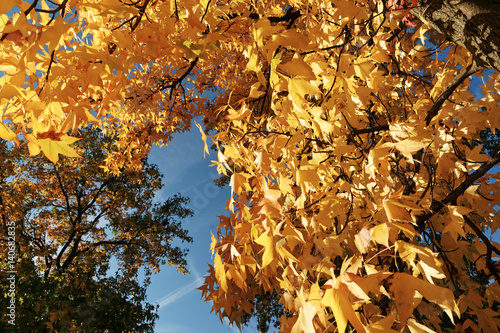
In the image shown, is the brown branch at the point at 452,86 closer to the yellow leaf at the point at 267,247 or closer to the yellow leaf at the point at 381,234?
the yellow leaf at the point at 381,234

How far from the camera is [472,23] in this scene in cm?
129

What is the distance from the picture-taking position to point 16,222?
29.1 ft

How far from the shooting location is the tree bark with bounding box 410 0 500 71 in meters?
1.24

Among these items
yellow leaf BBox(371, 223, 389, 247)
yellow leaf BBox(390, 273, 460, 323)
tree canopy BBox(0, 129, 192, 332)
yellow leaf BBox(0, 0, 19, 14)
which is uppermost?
tree canopy BBox(0, 129, 192, 332)

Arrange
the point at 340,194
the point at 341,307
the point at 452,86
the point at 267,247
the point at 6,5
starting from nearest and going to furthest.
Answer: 1. the point at 6,5
2. the point at 341,307
3. the point at 267,247
4. the point at 452,86
5. the point at 340,194

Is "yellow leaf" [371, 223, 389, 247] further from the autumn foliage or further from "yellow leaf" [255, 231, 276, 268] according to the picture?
"yellow leaf" [255, 231, 276, 268]

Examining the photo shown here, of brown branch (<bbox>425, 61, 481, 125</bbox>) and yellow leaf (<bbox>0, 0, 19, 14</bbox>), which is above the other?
yellow leaf (<bbox>0, 0, 19, 14</bbox>)

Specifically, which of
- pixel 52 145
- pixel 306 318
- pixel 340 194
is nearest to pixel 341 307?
pixel 306 318

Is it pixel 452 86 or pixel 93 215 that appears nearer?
pixel 452 86

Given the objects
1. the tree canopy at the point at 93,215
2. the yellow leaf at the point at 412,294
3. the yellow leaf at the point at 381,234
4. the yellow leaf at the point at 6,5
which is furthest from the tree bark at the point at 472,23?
the tree canopy at the point at 93,215

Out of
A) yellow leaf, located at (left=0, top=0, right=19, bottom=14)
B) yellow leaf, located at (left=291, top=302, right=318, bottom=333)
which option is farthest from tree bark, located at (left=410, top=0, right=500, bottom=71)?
yellow leaf, located at (left=0, top=0, right=19, bottom=14)

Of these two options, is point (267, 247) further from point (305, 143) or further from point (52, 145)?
point (305, 143)

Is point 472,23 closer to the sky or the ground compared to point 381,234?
closer to the sky

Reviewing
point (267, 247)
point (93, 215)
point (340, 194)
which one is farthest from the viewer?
point (93, 215)
